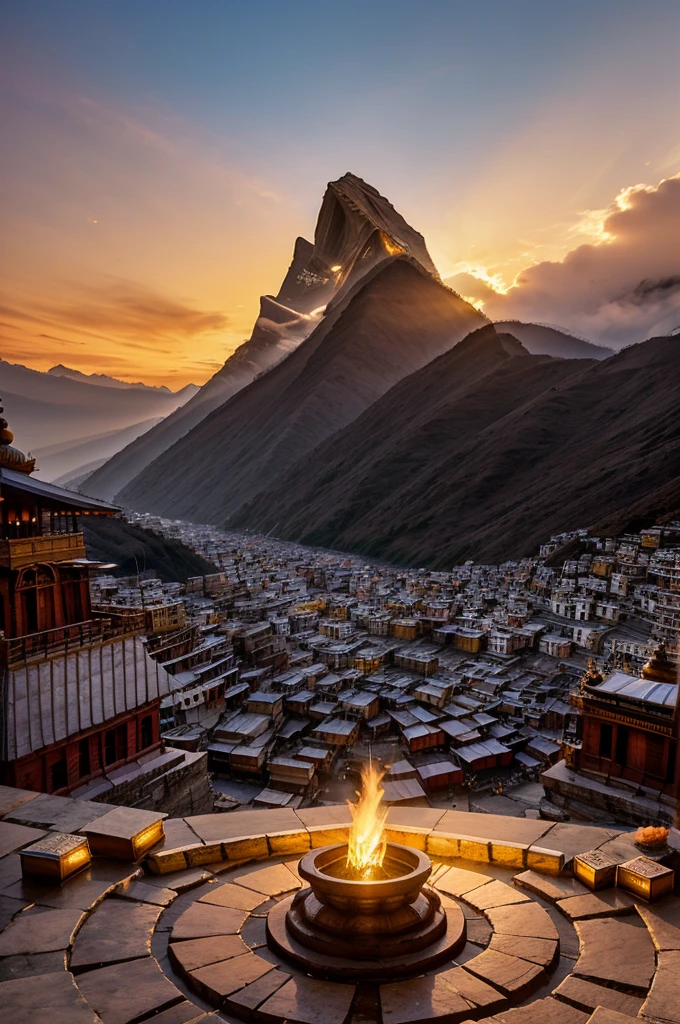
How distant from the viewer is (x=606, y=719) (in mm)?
13148

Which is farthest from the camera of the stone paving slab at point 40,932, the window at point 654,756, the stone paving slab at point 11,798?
the window at point 654,756

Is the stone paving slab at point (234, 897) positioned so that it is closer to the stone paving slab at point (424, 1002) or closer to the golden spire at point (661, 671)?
the stone paving slab at point (424, 1002)

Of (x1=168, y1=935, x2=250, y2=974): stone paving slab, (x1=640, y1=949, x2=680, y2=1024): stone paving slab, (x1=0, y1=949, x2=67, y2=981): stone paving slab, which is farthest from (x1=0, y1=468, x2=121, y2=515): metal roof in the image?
(x1=640, y1=949, x2=680, y2=1024): stone paving slab

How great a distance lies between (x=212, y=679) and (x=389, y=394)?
113621 mm

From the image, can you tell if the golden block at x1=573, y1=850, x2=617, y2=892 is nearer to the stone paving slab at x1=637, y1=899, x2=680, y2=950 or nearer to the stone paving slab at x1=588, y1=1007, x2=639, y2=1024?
the stone paving slab at x1=637, y1=899, x2=680, y2=950

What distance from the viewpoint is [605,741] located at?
43.6 feet

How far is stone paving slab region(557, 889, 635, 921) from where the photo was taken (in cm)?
550

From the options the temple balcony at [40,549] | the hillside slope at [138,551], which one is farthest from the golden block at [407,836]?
the hillside slope at [138,551]

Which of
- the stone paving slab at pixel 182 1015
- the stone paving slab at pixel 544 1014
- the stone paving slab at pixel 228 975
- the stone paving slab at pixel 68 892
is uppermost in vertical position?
the stone paving slab at pixel 68 892

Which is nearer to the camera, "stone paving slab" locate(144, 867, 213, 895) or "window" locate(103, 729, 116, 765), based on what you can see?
"stone paving slab" locate(144, 867, 213, 895)

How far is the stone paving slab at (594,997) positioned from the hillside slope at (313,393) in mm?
137650

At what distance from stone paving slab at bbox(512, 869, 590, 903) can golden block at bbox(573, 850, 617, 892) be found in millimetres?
87

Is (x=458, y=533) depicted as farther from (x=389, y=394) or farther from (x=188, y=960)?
(x=188, y=960)

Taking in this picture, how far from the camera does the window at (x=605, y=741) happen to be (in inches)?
520
